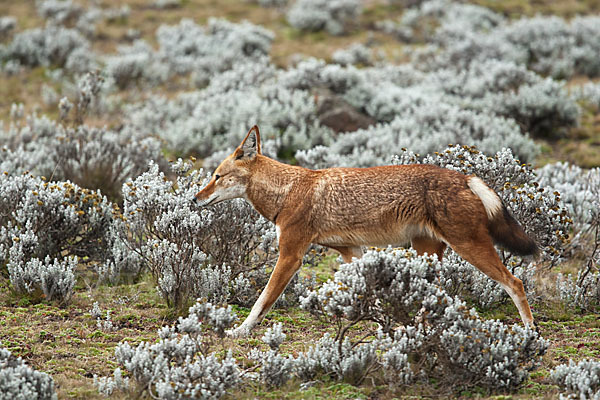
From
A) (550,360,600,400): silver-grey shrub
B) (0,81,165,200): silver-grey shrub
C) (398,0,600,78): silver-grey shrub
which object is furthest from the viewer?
(398,0,600,78): silver-grey shrub

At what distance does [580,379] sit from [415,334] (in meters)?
1.17

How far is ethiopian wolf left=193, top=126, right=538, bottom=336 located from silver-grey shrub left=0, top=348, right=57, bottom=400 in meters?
1.69

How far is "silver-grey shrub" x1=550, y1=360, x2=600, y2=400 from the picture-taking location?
14.2 feet

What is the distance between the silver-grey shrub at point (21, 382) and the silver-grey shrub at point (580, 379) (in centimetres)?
351

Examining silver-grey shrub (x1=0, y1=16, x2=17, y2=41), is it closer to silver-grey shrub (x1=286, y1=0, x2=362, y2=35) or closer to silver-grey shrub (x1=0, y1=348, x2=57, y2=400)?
silver-grey shrub (x1=286, y1=0, x2=362, y2=35)

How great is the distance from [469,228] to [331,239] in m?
1.20

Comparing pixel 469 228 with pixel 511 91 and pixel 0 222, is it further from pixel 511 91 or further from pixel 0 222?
pixel 511 91

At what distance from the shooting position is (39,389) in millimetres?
4281

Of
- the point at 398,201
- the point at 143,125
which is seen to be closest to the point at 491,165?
the point at 398,201

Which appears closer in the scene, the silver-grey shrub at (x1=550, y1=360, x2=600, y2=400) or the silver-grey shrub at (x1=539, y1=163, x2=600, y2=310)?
the silver-grey shrub at (x1=550, y1=360, x2=600, y2=400)

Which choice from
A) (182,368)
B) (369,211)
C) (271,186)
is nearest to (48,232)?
(271,186)

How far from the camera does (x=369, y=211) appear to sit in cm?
548

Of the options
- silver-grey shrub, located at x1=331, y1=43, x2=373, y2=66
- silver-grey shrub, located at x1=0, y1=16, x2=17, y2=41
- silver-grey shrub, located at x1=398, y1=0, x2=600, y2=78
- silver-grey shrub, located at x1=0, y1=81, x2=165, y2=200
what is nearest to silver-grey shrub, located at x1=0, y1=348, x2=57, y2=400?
silver-grey shrub, located at x1=0, y1=81, x2=165, y2=200

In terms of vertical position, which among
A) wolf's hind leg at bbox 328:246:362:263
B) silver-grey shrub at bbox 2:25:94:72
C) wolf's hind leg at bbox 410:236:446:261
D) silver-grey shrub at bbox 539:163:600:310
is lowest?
silver-grey shrub at bbox 539:163:600:310
